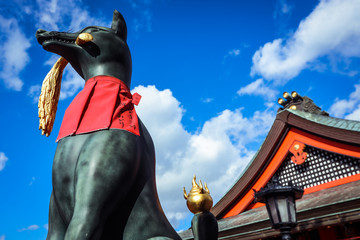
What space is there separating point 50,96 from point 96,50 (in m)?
0.45

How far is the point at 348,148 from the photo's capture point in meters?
5.75

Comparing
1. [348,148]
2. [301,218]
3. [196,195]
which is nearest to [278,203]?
[301,218]

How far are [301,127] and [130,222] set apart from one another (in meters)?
5.53

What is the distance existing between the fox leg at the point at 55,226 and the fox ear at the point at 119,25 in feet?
3.36

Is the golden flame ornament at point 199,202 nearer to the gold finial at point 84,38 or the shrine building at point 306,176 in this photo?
the gold finial at point 84,38

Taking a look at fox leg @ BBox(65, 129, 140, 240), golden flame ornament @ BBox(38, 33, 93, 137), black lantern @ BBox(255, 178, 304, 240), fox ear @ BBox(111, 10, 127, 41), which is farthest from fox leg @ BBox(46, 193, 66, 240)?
black lantern @ BBox(255, 178, 304, 240)

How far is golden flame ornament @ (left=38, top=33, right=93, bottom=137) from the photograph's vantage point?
6.57ft

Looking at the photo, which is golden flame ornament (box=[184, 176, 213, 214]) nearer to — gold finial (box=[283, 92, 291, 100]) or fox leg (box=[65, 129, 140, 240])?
fox leg (box=[65, 129, 140, 240])

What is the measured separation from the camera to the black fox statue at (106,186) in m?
1.40

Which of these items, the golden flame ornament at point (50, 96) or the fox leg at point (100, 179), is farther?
the golden flame ornament at point (50, 96)

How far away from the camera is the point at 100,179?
1.43 metres

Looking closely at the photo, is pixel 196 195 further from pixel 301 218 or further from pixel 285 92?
pixel 285 92

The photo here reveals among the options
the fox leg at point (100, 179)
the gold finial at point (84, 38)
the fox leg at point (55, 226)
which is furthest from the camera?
the gold finial at point (84, 38)

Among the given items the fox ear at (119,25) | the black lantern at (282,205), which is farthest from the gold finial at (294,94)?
the fox ear at (119,25)
